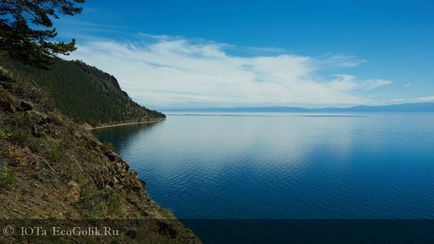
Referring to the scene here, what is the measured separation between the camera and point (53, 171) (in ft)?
60.3

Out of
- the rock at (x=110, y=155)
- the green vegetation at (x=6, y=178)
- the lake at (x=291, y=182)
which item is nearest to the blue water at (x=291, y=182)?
the lake at (x=291, y=182)

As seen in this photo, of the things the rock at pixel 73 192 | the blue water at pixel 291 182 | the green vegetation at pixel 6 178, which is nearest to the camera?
the green vegetation at pixel 6 178

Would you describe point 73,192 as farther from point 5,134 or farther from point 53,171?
point 5,134

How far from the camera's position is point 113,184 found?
2556cm

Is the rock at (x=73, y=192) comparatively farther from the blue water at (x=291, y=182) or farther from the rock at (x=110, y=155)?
the blue water at (x=291, y=182)

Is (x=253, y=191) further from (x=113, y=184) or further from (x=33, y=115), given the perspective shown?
(x=33, y=115)

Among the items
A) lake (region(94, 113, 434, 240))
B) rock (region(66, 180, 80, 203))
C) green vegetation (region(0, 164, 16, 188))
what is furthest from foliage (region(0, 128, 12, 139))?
lake (region(94, 113, 434, 240))

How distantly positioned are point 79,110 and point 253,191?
161 metres

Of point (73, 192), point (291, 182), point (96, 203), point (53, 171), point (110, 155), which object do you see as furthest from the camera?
point (291, 182)

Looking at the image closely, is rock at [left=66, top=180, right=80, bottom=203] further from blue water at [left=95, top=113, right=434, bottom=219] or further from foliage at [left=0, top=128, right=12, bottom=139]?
blue water at [left=95, top=113, right=434, bottom=219]

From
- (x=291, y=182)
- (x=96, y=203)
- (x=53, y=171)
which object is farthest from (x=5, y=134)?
(x=291, y=182)

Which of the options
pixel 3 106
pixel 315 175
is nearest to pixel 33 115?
pixel 3 106

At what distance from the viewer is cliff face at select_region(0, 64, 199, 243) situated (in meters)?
14.4

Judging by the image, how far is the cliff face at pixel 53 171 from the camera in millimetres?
14383
